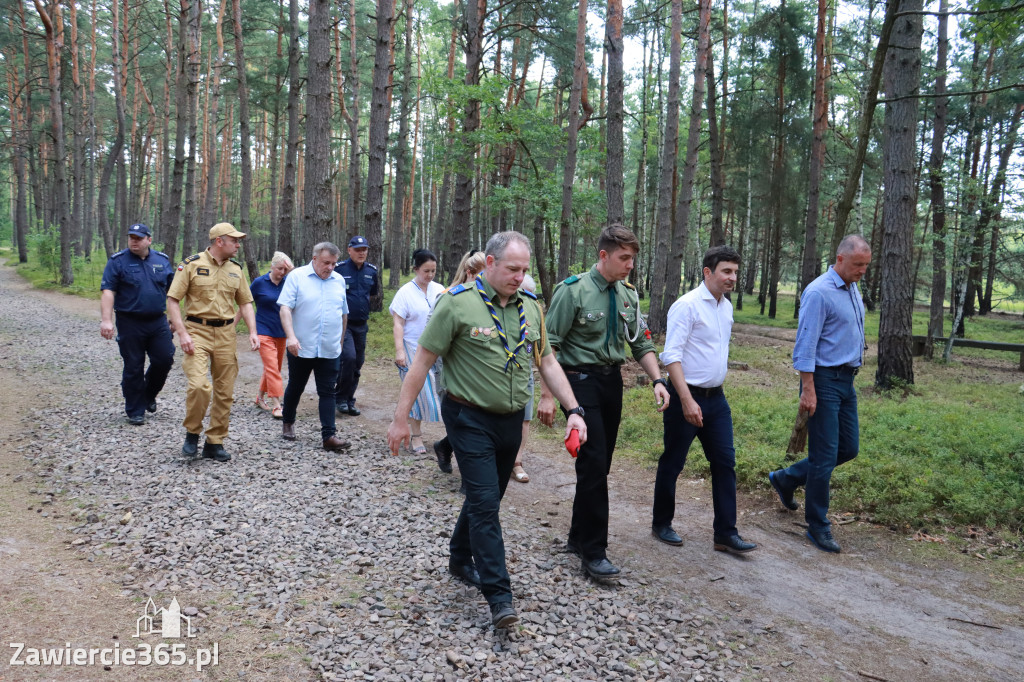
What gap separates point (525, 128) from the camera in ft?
62.2

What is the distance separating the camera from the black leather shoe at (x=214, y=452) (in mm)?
6445

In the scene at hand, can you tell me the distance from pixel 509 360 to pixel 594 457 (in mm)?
1039

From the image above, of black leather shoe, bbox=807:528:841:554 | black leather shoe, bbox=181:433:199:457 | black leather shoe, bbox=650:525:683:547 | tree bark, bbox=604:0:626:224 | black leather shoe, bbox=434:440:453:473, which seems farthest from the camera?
tree bark, bbox=604:0:626:224

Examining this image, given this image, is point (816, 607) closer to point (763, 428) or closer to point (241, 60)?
point (763, 428)

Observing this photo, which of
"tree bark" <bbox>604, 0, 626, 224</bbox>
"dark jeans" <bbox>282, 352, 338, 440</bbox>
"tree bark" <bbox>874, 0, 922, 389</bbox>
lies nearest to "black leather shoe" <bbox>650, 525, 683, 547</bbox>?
"dark jeans" <bbox>282, 352, 338, 440</bbox>

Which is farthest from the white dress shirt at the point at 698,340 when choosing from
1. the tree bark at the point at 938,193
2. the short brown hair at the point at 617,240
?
the tree bark at the point at 938,193

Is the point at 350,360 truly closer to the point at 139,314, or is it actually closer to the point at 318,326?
the point at 318,326

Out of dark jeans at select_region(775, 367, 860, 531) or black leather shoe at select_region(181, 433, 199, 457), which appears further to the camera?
black leather shoe at select_region(181, 433, 199, 457)

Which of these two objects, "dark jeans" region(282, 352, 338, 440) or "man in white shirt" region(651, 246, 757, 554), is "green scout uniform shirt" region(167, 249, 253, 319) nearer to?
"dark jeans" region(282, 352, 338, 440)

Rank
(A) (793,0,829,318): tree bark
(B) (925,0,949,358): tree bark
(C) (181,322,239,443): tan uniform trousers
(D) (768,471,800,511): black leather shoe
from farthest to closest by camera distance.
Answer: (A) (793,0,829,318): tree bark → (B) (925,0,949,358): tree bark → (C) (181,322,239,443): tan uniform trousers → (D) (768,471,800,511): black leather shoe

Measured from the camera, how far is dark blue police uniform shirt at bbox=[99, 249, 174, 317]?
7.52m

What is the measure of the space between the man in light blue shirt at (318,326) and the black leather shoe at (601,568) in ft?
12.0

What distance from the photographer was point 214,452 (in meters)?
6.44

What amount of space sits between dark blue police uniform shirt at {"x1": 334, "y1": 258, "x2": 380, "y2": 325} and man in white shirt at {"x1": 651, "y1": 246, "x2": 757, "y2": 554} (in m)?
5.17
